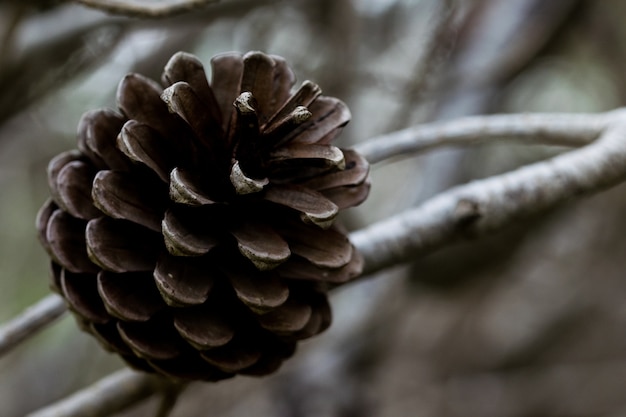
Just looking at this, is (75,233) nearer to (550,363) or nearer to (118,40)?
(118,40)

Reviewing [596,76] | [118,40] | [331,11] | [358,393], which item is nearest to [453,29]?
[331,11]

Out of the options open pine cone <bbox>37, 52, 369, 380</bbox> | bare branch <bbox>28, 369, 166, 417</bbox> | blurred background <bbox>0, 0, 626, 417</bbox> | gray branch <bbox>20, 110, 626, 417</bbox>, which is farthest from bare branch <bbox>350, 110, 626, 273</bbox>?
blurred background <bbox>0, 0, 626, 417</bbox>

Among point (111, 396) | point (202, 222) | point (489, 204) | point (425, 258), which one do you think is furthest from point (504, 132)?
point (425, 258)

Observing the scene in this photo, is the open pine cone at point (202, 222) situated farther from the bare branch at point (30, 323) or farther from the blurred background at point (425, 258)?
the blurred background at point (425, 258)

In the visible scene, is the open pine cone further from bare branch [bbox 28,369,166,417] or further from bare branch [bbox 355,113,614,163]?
bare branch [bbox 355,113,614,163]

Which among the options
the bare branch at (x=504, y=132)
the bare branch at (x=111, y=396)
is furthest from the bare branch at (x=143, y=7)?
the bare branch at (x=111, y=396)
